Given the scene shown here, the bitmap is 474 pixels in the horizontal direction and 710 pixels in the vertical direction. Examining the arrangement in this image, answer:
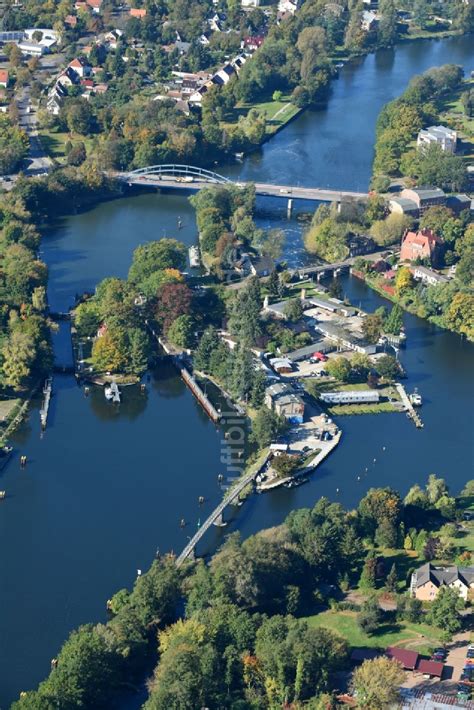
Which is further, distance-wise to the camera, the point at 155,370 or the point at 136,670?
the point at 155,370

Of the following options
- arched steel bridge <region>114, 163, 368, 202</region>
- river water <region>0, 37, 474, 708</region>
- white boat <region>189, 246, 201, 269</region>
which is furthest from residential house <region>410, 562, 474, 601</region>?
arched steel bridge <region>114, 163, 368, 202</region>

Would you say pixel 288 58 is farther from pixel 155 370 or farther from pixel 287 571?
pixel 287 571

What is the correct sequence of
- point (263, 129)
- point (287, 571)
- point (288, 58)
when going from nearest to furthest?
point (287, 571) → point (263, 129) → point (288, 58)

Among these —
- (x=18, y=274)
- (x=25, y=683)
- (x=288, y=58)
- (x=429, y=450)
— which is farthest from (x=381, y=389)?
(x=288, y=58)

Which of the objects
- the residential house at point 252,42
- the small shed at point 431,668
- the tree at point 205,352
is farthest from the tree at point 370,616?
the residential house at point 252,42

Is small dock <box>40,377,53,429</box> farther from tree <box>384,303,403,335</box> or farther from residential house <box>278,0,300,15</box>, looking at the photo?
residential house <box>278,0,300,15</box>

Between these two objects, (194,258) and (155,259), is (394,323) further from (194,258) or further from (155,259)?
(194,258)

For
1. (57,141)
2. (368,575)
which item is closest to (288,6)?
(57,141)
